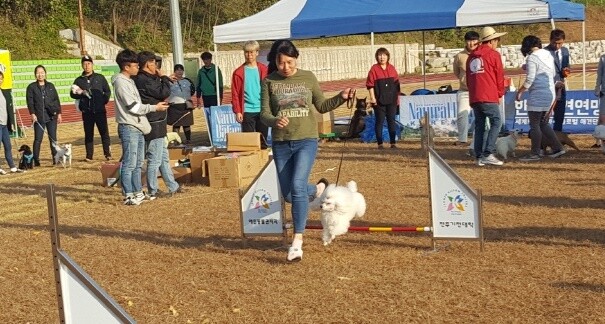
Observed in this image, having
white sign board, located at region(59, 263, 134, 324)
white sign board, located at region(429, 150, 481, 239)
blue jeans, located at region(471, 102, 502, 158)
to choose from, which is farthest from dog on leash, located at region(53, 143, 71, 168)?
white sign board, located at region(59, 263, 134, 324)

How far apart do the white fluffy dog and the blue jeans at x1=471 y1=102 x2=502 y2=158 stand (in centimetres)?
507

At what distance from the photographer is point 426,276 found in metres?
6.61

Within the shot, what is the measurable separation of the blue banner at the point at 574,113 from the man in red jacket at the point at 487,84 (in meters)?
3.95

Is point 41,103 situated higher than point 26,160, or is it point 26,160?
point 41,103

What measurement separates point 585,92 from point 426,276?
405 inches

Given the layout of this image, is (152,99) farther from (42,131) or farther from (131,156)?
(42,131)

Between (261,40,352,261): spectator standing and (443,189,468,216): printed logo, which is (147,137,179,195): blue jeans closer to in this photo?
(261,40,352,261): spectator standing

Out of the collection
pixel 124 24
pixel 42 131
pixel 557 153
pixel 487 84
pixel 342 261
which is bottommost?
pixel 342 261

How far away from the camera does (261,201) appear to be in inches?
311

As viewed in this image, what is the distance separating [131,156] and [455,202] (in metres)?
4.60

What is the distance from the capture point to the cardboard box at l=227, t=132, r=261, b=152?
12.1 meters

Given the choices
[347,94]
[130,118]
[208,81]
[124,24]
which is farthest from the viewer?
[124,24]

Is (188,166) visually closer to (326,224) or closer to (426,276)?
(326,224)

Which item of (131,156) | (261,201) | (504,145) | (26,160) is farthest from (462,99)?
(261,201)
